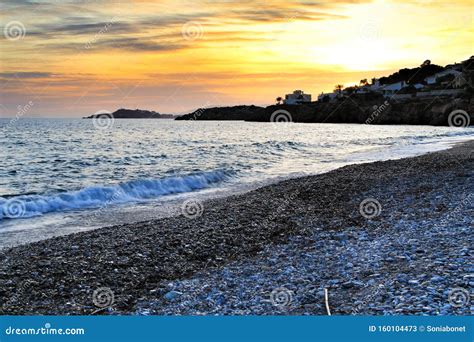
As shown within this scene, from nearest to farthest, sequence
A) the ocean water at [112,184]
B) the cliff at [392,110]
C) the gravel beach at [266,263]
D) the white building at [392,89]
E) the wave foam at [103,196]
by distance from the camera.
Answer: the gravel beach at [266,263], the ocean water at [112,184], the wave foam at [103,196], the cliff at [392,110], the white building at [392,89]

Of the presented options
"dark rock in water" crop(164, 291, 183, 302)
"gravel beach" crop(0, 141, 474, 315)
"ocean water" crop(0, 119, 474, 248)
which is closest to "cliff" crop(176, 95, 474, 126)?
"ocean water" crop(0, 119, 474, 248)

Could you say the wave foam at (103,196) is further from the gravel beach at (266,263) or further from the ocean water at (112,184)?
the gravel beach at (266,263)

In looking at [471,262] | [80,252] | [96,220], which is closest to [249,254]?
[80,252]

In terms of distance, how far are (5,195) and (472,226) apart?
840 inches

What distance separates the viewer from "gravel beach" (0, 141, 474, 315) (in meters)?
7.76

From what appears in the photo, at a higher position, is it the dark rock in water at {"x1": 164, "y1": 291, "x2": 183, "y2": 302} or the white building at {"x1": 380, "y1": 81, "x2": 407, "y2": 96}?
the white building at {"x1": 380, "y1": 81, "x2": 407, "y2": 96}

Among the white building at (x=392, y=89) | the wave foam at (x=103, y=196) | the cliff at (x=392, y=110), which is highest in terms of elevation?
the white building at (x=392, y=89)

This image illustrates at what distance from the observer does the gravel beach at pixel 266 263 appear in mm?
7762

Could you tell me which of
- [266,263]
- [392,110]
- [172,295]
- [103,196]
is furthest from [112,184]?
[392,110]

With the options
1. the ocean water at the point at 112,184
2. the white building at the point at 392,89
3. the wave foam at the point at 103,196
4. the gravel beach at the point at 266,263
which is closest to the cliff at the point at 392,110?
the white building at the point at 392,89

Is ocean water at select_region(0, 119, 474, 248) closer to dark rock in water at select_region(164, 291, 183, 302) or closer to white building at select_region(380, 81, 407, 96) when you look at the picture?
dark rock in water at select_region(164, 291, 183, 302)

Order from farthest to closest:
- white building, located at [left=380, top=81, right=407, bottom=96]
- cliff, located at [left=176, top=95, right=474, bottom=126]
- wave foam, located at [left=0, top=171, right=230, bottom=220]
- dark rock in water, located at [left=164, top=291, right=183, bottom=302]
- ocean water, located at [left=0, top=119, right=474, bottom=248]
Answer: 1. white building, located at [left=380, top=81, right=407, bottom=96]
2. cliff, located at [left=176, top=95, right=474, bottom=126]
3. wave foam, located at [left=0, top=171, right=230, bottom=220]
4. ocean water, located at [left=0, top=119, right=474, bottom=248]
5. dark rock in water, located at [left=164, top=291, right=183, bottom=302]

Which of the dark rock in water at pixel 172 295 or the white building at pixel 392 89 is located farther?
the white building at pixel 392 89

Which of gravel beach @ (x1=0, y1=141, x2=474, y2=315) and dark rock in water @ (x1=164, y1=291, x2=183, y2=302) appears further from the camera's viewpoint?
dark rock in water @ (x1=164, y1=291, x2=183, y2=302)
